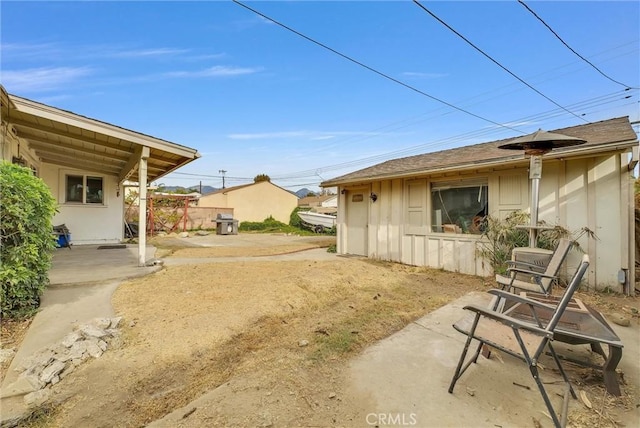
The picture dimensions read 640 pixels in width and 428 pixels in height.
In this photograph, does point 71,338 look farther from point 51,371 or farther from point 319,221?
point 319,221

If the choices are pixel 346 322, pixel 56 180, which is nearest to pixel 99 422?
pixel 346 322

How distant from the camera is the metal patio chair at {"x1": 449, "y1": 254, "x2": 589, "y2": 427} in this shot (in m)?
1.74

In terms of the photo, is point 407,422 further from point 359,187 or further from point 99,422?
point 359,187

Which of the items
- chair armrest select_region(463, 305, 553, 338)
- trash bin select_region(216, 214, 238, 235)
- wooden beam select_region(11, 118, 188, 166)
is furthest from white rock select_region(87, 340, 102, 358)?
trash bin select_region(216, 214, 238, 235)

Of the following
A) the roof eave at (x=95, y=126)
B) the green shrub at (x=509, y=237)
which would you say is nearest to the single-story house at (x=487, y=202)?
the green shrub at (x=509, y=237)

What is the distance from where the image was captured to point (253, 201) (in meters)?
27.3

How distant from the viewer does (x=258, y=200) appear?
27578mm

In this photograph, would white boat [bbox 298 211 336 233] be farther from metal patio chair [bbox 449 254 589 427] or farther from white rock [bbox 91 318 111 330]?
metal patio chair [bbox 449 254 589 427]

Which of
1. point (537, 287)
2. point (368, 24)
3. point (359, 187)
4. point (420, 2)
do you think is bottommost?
point (537, 287)

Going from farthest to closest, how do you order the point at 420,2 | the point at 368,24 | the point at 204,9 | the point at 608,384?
the point at 368,24
the point at 204,9
the point at 420,2
the point at 608,384

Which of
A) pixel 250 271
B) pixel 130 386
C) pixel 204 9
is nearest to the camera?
pixel 130 386

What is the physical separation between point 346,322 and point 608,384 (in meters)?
2.25

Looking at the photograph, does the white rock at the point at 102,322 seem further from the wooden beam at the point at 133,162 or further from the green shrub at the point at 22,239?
the wooden beam at the point at 133,162

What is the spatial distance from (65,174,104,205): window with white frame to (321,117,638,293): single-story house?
26.1 feet
